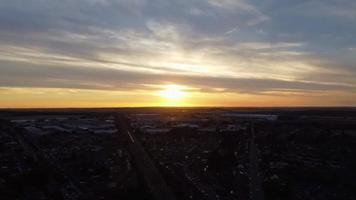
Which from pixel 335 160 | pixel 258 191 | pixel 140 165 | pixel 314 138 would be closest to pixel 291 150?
pixel 335 160

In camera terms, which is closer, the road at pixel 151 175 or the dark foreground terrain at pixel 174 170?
the road at pixel 151 175

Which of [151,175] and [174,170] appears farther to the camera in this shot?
[174,170]

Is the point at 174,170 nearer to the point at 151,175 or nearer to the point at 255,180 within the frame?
the point at 151,175

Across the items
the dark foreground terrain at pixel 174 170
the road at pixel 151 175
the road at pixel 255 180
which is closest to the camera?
the road at pixel 151 175

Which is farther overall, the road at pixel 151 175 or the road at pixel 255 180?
the road at pixel 255 180

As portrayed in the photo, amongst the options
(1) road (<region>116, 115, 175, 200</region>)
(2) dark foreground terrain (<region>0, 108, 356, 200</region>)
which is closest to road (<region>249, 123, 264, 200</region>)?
(2) dark foreground terrain (<region>0, 108, 356, 200</region>)

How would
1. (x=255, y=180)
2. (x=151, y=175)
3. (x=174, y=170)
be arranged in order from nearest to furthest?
(x=255, y=180)
(x=151, y=175)
(x=174, y=170)

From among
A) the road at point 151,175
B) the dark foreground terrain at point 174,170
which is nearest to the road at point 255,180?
the dark foreground terrain at point 174,170

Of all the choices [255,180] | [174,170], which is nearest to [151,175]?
[174,170]

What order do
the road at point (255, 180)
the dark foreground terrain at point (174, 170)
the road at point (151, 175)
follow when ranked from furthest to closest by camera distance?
1. the dark foreground terrain at point (174, 170)
2. the road at point (255, 180)
3. the road at point (151, 175)

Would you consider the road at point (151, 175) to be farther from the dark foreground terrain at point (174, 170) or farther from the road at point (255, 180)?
the road at point (255, 180)

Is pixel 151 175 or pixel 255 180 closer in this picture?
pixel 255 180

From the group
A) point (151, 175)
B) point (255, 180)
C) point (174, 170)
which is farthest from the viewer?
point (174, 170)
